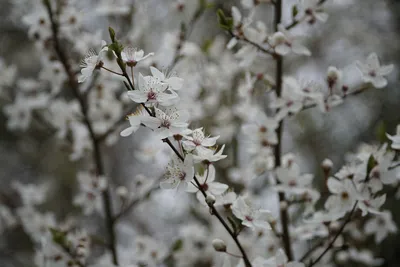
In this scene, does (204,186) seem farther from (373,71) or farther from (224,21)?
(373,71)

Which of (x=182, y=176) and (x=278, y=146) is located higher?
(x=182, y=176)

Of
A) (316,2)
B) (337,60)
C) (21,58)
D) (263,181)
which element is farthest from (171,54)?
(21,58)

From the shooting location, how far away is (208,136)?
1140mm

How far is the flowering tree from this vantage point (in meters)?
1.09

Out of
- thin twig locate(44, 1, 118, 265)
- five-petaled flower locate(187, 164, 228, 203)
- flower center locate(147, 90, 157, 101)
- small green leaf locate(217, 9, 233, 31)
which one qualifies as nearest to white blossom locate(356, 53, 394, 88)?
small green leaf locate(217, 9, 233, 31)

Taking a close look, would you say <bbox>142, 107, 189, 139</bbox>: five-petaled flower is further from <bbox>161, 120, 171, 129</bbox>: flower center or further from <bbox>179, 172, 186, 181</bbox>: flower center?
<bbox>179, 172, 186, 181</bbox>: flower center

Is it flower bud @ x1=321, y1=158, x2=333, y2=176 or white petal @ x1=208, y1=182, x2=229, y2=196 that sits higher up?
white petal @ x1=208, y1=182, x2=229, y2=196

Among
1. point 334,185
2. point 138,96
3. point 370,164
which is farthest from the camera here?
point 334,185

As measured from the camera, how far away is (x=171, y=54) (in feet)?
6.75

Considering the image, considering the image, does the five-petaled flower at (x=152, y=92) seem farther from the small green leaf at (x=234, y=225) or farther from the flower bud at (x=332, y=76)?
the flower bud at (x=332, y=76)

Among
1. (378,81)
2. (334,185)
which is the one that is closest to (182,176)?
(334,185)

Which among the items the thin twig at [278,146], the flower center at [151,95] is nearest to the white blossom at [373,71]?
the thin twig at [278,146]

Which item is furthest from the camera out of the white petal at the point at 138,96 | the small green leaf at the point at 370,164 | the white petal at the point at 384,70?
the white petal at the point at 384,70

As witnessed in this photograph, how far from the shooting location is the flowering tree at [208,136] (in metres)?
1.09
